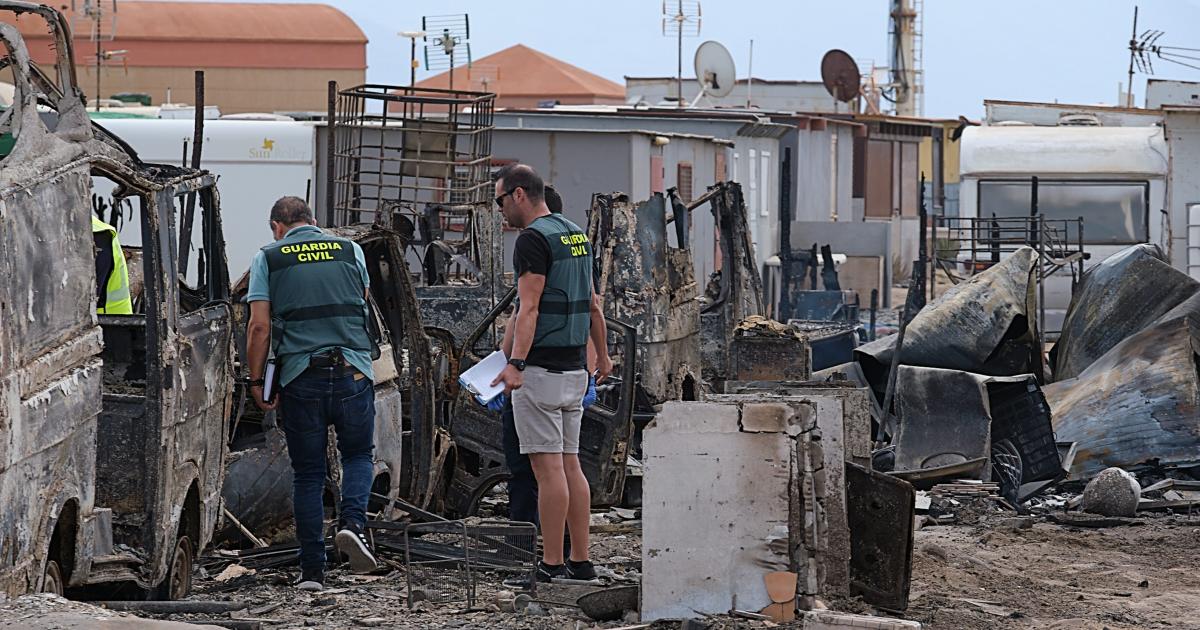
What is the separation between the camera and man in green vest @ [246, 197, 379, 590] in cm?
742

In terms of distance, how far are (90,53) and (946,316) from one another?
3552cm

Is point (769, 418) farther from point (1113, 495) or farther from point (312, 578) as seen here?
point (1113, 495)

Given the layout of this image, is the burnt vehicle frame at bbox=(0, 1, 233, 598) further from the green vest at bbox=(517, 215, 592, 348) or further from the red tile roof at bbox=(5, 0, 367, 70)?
the red tile roof at bbox=(5, 0, 367, 70)

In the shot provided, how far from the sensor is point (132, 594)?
6805mm

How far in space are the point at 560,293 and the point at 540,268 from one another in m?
0.16

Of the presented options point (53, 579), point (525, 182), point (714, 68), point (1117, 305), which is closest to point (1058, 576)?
point (525, 182)

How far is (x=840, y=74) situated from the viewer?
37406 mm

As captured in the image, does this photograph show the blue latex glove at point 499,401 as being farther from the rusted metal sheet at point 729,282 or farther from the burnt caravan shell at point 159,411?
the rusted metal sheet at point 729,282

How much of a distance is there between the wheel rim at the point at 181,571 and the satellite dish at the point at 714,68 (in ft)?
87.5

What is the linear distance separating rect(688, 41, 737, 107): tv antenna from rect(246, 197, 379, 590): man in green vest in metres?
26.1

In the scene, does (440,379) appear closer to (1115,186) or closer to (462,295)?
(462,295)

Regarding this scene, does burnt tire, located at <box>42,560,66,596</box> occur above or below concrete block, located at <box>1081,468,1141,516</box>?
above

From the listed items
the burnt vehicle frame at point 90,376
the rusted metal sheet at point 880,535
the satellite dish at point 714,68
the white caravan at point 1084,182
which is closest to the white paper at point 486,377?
the burnt vehicle frame at point 90,376

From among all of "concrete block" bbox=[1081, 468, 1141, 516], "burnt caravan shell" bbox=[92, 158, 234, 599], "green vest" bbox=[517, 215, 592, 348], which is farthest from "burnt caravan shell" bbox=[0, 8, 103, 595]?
"concrete block" bbox=[1081, 468, 1141, 516]
